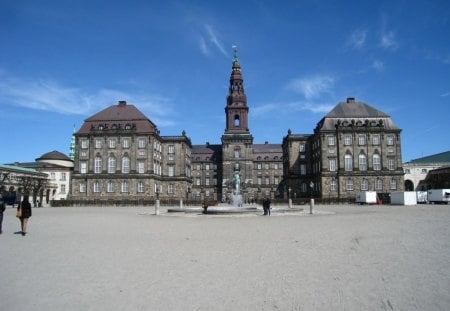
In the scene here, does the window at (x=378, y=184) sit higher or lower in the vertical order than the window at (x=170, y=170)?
lower

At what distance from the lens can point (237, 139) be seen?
3834 inches

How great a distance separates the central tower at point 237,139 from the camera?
317 ft

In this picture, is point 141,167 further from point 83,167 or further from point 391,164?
point 391,164

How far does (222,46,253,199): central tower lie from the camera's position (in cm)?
9669

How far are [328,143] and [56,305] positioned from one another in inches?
2653

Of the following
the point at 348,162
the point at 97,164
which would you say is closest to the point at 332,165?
the point at 348,162

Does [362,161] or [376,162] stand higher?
[362,161]

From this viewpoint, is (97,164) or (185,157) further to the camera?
(185,157)

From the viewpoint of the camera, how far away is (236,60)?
323 ft

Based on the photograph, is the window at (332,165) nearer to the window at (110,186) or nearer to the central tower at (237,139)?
the central tower at (237,139)

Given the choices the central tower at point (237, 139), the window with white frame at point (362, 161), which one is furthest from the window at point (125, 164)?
the window with white frame at point (362, 161)

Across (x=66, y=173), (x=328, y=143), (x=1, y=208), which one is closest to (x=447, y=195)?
(x=328, y=143)

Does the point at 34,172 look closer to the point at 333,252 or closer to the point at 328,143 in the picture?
the point at 328,143

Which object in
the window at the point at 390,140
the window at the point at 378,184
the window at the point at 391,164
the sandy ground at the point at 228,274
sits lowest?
the sandy ground at the point at 228,274
